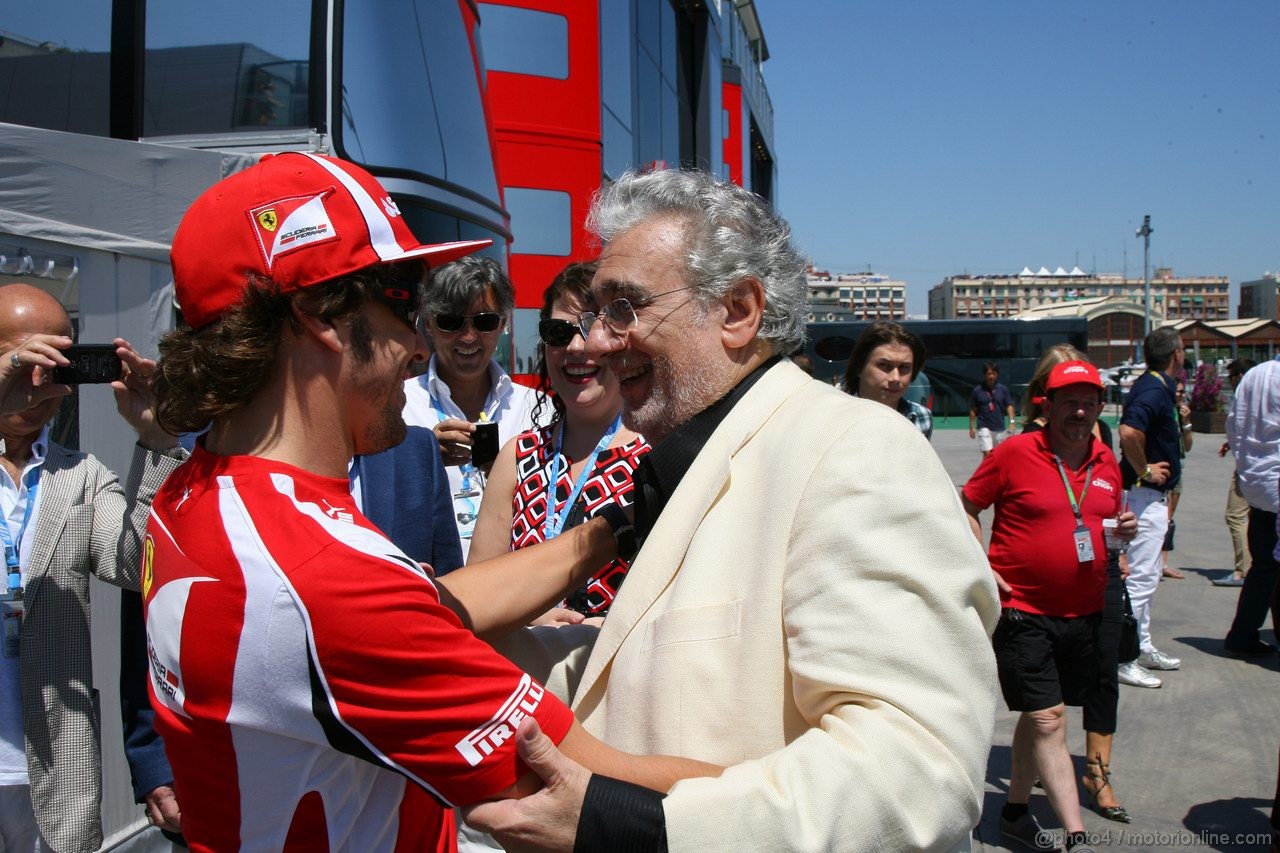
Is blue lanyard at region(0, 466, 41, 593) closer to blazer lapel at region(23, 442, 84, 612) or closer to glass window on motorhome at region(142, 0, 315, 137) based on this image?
blazer lapel at region(23, 442, 84, 612)

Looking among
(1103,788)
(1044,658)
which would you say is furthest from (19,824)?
(1103,788)

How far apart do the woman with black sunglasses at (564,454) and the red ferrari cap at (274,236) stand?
1412 millimetres

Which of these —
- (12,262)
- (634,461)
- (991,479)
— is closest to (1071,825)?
(991,479)

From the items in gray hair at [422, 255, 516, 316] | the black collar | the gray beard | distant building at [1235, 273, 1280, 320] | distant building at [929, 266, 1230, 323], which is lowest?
the black collar

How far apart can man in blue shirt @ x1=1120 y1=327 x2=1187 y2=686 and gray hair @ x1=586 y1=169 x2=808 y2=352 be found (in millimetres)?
5177

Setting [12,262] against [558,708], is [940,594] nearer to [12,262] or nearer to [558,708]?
[558,708]

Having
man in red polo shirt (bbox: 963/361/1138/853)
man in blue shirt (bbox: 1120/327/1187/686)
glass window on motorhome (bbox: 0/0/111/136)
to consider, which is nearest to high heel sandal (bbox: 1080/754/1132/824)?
man in red polo shirt (bbox: 963/361/1138/853)

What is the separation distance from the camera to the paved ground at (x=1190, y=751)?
167 inches

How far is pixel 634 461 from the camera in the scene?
281 centimetres

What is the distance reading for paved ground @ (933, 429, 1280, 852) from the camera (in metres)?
4.25

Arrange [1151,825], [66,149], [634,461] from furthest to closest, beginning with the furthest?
[1151,825]
[66,149]
[634,461]

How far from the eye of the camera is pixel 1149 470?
20.3ft

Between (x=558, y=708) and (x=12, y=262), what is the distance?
262 cm

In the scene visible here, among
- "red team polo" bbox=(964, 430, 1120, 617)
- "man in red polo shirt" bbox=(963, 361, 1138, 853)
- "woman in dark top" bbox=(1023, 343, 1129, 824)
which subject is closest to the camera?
"man in red polo shirt" bbox=(963, 361, 1138, 853)
